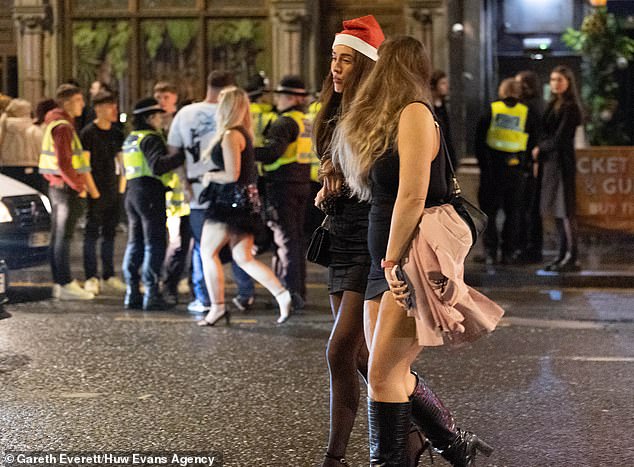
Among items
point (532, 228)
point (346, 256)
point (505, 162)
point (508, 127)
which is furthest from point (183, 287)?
point (346, 256)

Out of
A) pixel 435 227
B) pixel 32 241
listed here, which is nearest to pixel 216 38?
pixel 32 241

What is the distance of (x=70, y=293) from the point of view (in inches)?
438

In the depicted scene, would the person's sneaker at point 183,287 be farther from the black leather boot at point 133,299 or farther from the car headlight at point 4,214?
the car headlight at point 4,214

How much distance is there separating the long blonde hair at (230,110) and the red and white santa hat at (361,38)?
4.03 meters

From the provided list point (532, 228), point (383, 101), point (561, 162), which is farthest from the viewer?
point (532, 228)

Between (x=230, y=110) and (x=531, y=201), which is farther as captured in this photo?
(x=531, y=201)

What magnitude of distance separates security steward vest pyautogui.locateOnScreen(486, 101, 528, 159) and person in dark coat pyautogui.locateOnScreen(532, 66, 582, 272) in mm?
223

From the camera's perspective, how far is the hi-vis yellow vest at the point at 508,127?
12.8 meters

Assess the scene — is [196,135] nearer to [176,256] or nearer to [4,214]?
[176,256]

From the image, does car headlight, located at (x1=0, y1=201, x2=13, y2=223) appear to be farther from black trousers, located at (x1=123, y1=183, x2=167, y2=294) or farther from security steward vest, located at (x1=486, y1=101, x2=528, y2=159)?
security steward vest, located at (x1=486, y1=101, x2=528, y2=159)

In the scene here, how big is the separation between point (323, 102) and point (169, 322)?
15.3ft

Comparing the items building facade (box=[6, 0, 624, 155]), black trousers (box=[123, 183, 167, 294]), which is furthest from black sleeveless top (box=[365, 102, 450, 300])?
building facade (box=[6, 0, 624, 155])

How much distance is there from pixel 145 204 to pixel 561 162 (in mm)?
4478

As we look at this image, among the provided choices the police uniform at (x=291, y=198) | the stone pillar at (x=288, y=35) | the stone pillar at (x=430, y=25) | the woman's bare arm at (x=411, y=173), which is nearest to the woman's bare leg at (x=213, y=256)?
the police uniform at (x=291, y=198)
